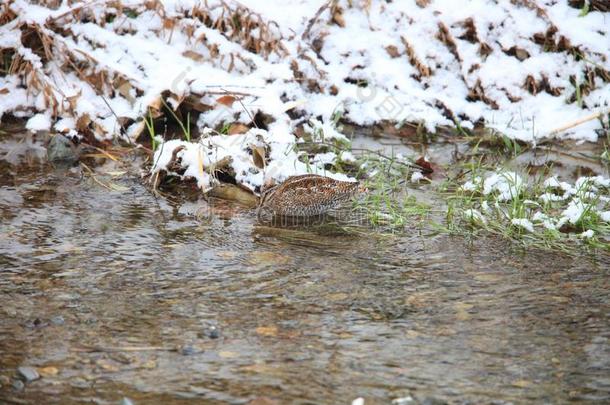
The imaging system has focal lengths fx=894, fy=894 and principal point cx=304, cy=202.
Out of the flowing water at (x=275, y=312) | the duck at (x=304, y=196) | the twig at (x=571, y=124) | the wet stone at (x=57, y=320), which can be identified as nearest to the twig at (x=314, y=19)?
the twig at (x=571, y=124)

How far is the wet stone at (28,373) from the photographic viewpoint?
381cm

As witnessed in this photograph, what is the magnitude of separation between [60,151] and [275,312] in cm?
333

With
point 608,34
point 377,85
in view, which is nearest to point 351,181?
point 377,85

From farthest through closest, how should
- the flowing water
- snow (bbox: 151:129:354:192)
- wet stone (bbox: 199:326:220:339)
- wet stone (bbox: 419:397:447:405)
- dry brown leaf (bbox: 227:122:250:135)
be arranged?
1. dry brown leaf (bbox: 227:122:250:135)
2. snow (bbox: 151:129:354:192)
3. wet stone (bbox: 199:326:220:339)
4. the flowing water
5. wet stone (bbox: 419:397:447:405)

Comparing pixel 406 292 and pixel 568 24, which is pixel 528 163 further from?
pixel 406 292

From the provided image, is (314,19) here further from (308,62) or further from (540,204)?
(540,204)

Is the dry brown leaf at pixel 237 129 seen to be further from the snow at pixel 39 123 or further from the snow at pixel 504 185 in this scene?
the snow at pixel 504 185

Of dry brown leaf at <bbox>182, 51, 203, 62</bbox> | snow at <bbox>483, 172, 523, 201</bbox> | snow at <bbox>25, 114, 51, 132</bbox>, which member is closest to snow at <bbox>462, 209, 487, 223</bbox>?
snow at <bbox>483, 172, 523, 201</bbox>

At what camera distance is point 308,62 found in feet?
27.8

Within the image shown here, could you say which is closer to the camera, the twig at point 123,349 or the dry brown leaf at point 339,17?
the twig at point 123,349

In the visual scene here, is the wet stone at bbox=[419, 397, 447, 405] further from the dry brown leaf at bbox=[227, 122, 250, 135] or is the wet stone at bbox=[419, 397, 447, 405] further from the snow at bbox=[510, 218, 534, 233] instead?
the dry brown leaf at bbox=[227, 122, 250, 135]

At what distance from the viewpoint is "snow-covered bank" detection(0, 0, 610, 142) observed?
7914 mm

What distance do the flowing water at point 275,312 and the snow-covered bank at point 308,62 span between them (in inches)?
70.7

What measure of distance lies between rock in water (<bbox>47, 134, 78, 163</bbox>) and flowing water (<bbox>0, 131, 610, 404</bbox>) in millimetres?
869
